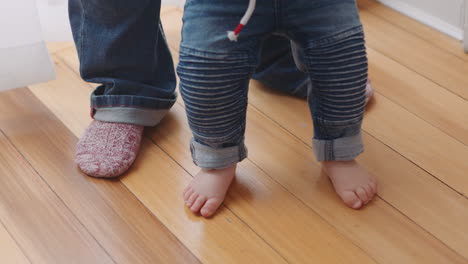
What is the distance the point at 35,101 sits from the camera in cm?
113

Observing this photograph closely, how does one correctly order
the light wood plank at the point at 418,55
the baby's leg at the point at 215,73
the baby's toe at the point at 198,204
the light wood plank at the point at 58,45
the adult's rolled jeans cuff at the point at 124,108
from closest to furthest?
1. the baby's leg at the point at 215,73
2. the baby's toe at the point at 198,204
3. the adult's rolled jeans cuff at the point at 124,108
4. the light wood plank at the point at 418,55
5. the light wood plank at the point at 58,45

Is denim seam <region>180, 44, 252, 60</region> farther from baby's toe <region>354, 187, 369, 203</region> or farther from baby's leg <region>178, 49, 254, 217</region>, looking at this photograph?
baby's toe <region>354, 187, 369, 203</region>

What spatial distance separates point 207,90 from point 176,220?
→ 0.68 feet

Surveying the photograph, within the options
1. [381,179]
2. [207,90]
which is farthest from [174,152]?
[381,179]

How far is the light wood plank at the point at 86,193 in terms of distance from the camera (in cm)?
85

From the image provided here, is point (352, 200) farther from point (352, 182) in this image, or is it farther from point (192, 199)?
point (192, 199)

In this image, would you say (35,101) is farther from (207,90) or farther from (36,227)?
(207,90)

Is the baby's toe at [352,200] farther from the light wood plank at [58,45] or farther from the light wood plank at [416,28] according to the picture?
the light wood plank at [58,45]

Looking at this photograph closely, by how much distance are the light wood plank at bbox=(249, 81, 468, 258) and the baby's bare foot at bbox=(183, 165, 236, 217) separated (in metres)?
0.10

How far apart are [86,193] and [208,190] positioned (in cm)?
19

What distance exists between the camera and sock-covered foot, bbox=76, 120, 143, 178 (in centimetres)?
97

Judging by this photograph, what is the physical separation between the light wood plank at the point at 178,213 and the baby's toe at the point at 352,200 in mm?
144

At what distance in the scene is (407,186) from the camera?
3.08 ft

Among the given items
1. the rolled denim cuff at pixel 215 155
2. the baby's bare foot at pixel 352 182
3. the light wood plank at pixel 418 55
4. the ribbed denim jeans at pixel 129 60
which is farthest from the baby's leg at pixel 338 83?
the light wood plank at pixel 418 55
